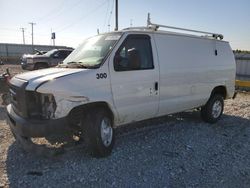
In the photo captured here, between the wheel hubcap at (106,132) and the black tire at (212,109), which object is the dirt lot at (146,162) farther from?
the black tire at (212,109)

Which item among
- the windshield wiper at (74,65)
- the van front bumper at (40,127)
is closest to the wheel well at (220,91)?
the windshield wiper at (74,65)

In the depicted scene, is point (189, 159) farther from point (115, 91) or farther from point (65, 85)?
point (65, 85)

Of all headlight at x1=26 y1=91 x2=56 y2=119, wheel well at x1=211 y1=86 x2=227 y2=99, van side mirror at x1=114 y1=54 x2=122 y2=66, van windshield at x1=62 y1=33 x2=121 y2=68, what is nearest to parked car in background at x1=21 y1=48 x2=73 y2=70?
wheel well at x1=211 y1=86 x2=227 y2=99

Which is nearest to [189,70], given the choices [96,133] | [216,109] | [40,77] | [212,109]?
[212,109]

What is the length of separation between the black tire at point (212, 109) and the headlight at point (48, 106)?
462 centimetres

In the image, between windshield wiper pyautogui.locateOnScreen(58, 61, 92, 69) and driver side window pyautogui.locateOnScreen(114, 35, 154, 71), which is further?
driver side window pyautogui.locateOnScreen(114, 35, 154, 71)

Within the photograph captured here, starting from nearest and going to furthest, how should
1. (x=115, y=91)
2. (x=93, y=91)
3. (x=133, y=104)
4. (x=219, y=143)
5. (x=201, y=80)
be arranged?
(x=93, y=91) → (x=115, y=91) → (x=133, y=104) → (x=219, y=143) → (x=201, y=80)

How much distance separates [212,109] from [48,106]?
189 inches

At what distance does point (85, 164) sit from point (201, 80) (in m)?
3.79

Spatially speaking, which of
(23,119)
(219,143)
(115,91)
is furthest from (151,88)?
(23,119)

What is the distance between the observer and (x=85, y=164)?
199 inches

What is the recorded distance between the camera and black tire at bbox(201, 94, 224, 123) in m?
8.02

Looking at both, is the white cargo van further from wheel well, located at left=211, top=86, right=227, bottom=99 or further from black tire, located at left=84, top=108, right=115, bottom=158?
wheel well, located at left=211, top=86, right=227, bottom=99

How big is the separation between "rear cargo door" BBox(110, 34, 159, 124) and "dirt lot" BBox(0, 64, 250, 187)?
0.70 m
